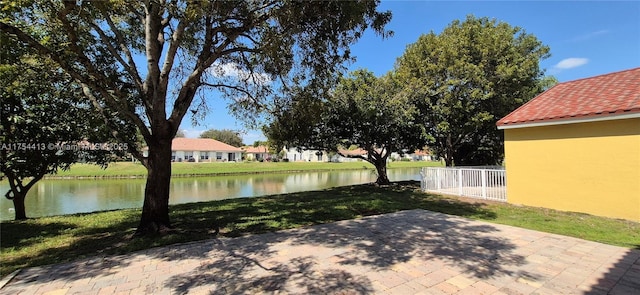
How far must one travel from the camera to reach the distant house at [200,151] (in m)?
50.1

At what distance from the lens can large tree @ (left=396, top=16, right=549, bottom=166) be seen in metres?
12.8

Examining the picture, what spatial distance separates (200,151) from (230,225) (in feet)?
159

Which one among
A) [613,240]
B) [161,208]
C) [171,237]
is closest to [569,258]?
[613,240]

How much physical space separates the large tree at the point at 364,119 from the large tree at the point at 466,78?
862mm

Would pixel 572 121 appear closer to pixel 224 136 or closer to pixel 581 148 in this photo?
pixel 581 148

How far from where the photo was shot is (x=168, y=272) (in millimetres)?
4023

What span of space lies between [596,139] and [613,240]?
330 cm

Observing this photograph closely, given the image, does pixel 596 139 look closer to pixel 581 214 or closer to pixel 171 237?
pixel 581 214

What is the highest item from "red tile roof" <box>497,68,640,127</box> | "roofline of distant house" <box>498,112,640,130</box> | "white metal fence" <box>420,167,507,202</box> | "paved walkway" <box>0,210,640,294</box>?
"red tile roof" <box>497,68,640,127</box>

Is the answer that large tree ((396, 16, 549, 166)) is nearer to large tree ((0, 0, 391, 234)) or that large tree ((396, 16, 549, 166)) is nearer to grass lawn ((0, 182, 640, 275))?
grass lawn ((0, 182, 640, 275))

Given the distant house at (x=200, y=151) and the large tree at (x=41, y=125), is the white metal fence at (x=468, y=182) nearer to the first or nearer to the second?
the large tree at (x=41, y=125)

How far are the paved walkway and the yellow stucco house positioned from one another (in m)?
3.22

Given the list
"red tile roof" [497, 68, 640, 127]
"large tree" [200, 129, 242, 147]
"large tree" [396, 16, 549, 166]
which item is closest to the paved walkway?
"red tile roof" [497, 68, 640, 127]

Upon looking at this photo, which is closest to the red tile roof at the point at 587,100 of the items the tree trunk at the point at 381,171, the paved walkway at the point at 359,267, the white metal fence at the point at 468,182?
the white metal fence at the point at 468,182
